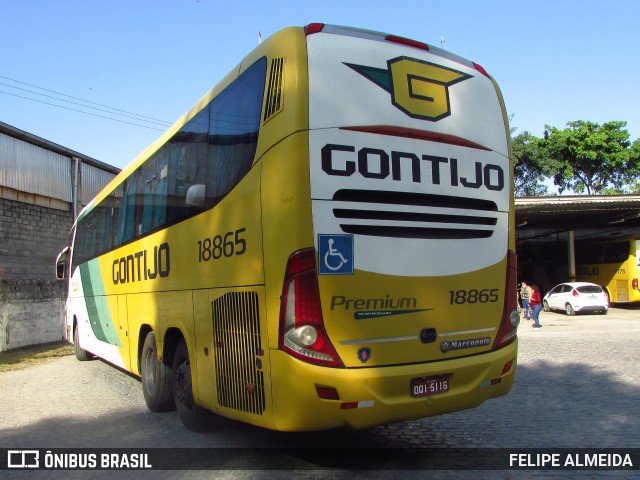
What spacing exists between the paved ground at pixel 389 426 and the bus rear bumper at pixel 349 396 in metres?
0.65

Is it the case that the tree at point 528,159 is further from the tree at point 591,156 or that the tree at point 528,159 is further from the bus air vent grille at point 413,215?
the bus air vent grille at point 413,215

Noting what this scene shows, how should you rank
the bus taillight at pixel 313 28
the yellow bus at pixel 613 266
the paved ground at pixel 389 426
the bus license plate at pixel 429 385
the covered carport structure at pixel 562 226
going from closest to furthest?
the bus license plate at pixel 429 385 < the bus taillight at pixel 313 28 < the paved ground at pixel 389 426 < the covered carport structure at pixel 562 226 < the yellow bus at pixel 613 266

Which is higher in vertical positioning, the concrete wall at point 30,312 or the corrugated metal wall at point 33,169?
the corrugated metal wall at point 33,169

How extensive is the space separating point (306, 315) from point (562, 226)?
28.4 m

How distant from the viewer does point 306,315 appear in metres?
3.91

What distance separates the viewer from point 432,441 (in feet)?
17.4

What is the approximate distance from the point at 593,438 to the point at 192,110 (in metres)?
5.56

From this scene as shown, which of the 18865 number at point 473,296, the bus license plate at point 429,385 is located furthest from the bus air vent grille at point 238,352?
the 18865 number at point 473,296

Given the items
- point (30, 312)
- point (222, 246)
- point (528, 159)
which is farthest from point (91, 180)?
point (528, 159)

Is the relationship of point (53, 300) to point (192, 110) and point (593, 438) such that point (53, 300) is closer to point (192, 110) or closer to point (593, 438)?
point (192, 110)

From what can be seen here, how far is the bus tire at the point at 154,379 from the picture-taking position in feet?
21.1

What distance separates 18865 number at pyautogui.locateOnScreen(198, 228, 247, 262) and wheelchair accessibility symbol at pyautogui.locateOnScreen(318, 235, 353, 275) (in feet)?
2.67

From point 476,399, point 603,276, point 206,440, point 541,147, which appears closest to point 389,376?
point 476,399

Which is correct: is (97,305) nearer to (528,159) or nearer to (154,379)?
(154,379)
